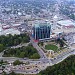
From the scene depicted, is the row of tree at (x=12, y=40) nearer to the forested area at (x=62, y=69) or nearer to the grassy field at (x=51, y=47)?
the grassy field at (x=51, y=47)

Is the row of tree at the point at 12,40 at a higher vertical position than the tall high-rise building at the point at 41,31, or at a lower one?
lower

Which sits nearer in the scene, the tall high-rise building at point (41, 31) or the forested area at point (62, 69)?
the forested area at point (62, 69)

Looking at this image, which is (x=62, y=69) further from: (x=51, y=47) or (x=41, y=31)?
(x=41, y=31)

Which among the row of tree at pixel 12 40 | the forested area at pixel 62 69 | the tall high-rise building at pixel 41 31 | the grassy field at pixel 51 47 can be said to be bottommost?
the grassy field at pixel 51 47

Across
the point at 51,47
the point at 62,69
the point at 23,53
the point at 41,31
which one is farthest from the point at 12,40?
the point at 62,69

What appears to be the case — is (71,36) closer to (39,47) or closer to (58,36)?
(58,36)

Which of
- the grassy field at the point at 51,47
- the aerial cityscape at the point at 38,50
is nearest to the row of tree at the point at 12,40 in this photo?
the aerial cityscape at the point at 38,50

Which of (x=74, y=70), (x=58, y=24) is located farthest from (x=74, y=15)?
(x=74, y=70)

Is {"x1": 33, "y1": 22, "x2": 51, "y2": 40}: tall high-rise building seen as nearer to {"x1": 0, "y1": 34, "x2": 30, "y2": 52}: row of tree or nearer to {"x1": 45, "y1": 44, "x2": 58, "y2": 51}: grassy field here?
{"x1": 0, "y1": 34, "x2": 30, "y2": 52}: row of tree
